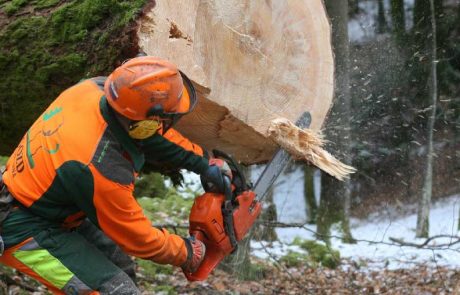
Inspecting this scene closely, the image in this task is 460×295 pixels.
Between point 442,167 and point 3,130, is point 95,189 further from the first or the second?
point 442,167

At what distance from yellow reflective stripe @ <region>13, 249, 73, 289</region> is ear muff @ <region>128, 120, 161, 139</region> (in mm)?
653

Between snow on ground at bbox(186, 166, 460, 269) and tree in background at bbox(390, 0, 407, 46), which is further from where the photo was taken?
tree in background at bbox(390, 0, 407, 46)

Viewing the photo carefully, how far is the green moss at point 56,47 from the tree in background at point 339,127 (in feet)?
8.32

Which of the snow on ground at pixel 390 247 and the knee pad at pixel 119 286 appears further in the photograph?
the snow on ground at pixel 390 247

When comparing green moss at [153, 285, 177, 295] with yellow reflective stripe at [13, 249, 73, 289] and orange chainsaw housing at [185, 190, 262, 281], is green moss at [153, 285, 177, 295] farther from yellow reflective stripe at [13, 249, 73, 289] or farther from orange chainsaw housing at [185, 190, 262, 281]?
yellow reflective stripe at [13, 249, 73, 289]

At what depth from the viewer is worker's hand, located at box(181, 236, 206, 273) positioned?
9.07 ft

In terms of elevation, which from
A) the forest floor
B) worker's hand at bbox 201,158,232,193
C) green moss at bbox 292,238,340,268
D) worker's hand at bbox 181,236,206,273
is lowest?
green moss at bbox 292,238,340,268

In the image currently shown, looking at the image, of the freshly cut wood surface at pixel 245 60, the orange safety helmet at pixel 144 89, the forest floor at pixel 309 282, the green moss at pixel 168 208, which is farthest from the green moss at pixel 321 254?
the orange safety helmet at pixel 144 89

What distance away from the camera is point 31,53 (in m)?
3.08

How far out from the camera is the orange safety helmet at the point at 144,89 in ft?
7.66

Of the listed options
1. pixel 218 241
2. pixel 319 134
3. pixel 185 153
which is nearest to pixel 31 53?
pixel 185 153

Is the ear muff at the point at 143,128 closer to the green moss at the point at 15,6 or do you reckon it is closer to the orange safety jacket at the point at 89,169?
the orange safety jacket at the point at 89,169

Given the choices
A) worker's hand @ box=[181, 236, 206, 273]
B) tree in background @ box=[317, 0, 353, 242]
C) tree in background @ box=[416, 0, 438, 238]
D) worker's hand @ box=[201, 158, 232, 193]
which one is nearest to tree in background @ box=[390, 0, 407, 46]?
tree in background @ box=[416, 0, 438, 238]

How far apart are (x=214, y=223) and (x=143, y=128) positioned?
2.31ft
